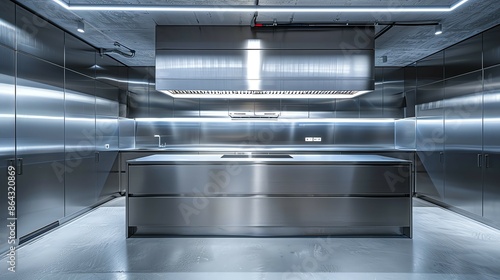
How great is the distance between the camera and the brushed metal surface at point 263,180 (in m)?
3.61

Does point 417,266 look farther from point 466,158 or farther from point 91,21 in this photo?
point 91,21

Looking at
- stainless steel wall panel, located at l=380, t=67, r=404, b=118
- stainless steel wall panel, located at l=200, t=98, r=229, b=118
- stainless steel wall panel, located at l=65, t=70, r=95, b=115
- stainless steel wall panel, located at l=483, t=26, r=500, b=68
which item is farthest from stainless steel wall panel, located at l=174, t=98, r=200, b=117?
stainless steel wall panel, located at l=483, t=26, r=500, b=68

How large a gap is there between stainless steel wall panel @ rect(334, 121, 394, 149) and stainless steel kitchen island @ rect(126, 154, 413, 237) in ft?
10.6

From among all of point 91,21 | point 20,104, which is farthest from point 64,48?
point 20,104

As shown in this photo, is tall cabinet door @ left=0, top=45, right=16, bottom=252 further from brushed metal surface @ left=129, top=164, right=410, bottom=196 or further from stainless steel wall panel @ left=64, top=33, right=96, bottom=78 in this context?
brushed metal surface @ left=129, top=164, right=410, bottom=196

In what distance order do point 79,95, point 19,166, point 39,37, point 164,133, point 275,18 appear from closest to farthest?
point 19,166 < point 39,37 < point 275,18 < point 79,95 < point 164,133

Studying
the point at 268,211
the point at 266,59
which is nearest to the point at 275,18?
the point at 266,59

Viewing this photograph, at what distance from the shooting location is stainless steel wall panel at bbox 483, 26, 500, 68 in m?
3.96

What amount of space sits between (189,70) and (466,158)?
16.0ft

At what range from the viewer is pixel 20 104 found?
3314 millimetres

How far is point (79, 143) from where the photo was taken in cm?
456

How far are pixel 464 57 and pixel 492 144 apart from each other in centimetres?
159

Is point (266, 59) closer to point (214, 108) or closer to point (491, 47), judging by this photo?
point (214, 108)

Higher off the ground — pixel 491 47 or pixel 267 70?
pixel 491 47
